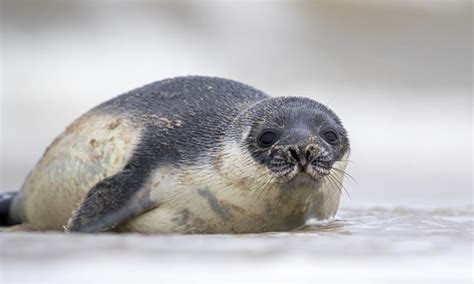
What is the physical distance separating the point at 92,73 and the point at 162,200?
11.4 m

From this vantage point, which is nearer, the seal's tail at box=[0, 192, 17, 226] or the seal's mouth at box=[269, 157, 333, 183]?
the seal's mouth at box=[269, 157, 333, 183]

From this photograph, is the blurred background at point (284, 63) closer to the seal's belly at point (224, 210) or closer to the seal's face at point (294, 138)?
the seal's face at point (294, 138)

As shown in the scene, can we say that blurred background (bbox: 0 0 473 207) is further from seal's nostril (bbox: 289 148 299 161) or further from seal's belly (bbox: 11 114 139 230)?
seal's nostril (bbox: 289 148 299 161)

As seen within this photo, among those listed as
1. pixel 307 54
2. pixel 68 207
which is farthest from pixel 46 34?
pixel 68 207

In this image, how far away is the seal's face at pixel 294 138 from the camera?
5.56 metres

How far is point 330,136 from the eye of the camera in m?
5.93

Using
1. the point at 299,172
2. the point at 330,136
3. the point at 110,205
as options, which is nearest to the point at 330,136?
the point at 330,136

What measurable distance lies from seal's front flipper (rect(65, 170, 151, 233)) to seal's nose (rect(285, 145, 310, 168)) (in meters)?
0.95

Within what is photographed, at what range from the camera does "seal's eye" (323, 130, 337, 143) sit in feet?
19.4

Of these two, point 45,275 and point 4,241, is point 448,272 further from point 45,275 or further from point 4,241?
point 4,241

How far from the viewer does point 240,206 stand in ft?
19.2

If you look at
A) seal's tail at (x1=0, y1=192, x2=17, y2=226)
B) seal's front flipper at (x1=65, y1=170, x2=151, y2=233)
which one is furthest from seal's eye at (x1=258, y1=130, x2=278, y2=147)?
seal's tail at (x1=0, y1=192, x2=17, y2=226)

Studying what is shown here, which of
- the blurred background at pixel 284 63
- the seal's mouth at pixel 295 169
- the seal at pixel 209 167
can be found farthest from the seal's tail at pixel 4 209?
the blurred background at pixel 284 63

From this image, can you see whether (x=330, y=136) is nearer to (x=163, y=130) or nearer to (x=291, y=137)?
(x=291, y=137)
